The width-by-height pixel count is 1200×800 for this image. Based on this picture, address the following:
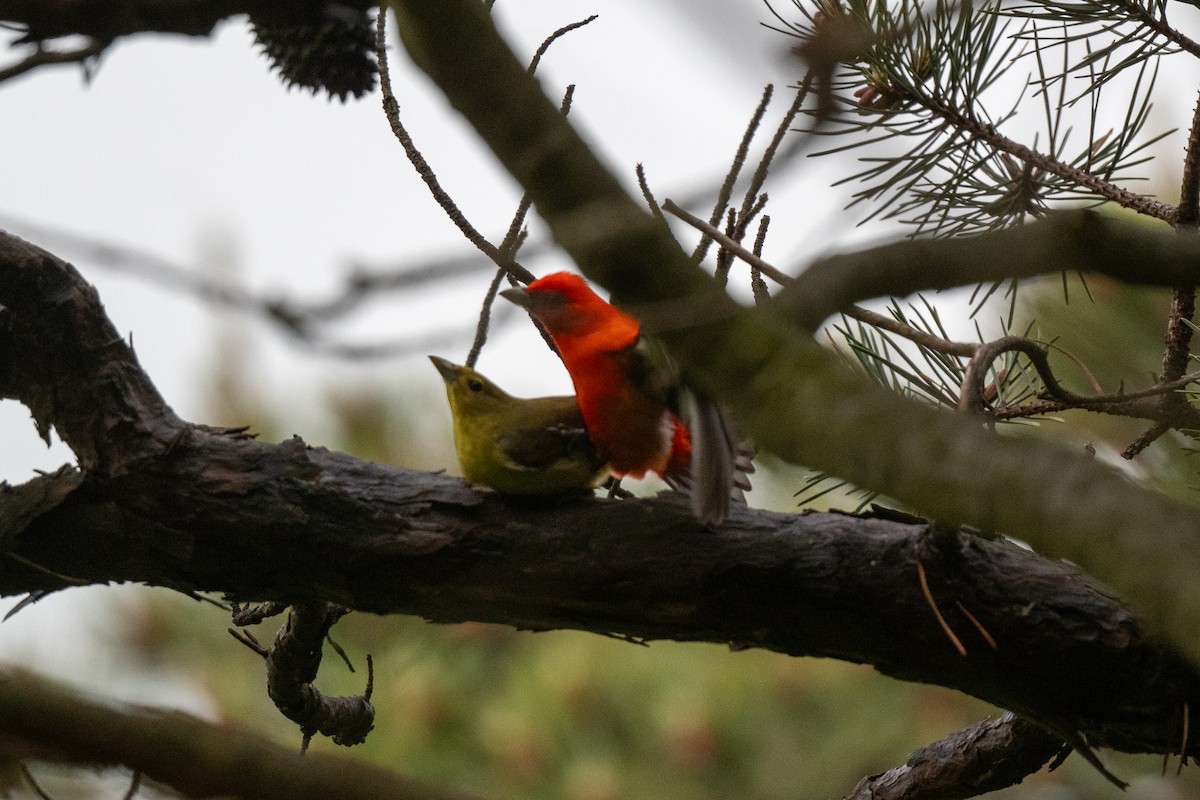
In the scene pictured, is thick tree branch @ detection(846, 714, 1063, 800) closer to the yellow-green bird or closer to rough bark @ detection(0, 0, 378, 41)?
the yellow-green bird

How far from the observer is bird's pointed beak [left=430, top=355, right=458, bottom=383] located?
4.67 feet

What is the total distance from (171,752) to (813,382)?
435mm

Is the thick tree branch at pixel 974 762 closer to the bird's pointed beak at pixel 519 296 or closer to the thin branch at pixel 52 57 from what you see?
the bird's pointed beak at pixel 519 296

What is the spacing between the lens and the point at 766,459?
1.59 m

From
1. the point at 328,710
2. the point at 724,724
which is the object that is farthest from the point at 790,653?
the point at 724,724

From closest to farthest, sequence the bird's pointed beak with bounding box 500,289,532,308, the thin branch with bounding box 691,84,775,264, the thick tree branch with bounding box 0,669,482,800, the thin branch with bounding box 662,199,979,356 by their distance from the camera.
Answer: the thick tree branch with bounding box 0,669,482,800
the thin branch with bounding box 662,199,979,356
the thin branch with bounding box 691,84,775,264
the bird's pointed beak with bounding box 500,289,532,308

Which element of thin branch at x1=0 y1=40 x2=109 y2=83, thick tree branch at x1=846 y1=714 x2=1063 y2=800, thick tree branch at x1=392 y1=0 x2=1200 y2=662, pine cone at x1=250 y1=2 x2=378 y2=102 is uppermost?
pine cone at x1=250 y1=2 x2=378 y2=102

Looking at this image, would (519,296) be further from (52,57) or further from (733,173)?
(52,57)

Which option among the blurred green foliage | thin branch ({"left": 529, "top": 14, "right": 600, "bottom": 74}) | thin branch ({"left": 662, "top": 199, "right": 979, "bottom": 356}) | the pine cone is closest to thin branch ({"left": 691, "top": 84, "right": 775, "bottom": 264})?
thin branch ({"left": 662, "top": 199, "right": 979, "bottom": 356})

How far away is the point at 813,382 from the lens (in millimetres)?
689

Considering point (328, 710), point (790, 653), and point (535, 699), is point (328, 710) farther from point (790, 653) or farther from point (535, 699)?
point (535, 699)

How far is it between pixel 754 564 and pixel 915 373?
405 mm

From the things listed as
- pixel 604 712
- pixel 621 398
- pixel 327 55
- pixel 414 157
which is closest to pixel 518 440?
pixel 621 398

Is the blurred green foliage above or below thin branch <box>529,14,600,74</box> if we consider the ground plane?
below
